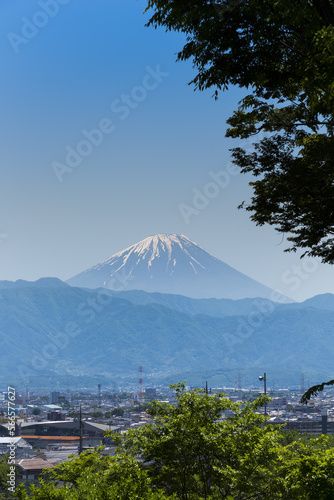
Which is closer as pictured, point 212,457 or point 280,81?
point 280,81

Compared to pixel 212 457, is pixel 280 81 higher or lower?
higher

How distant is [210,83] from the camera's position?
9.59m

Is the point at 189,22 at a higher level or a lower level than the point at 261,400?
higher

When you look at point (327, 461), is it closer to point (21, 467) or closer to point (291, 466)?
point (291, 466)

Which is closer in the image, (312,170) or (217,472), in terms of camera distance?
(312,170)

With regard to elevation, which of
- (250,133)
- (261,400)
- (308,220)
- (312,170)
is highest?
(250,133)

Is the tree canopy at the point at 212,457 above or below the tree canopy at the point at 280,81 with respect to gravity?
below

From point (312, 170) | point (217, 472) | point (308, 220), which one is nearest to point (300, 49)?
point (312, 170)

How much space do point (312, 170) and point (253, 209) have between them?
1816 mm

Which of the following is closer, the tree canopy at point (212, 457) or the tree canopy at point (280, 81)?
the tree canopy at point (280, 81)

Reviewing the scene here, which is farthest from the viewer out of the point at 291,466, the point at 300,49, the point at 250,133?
the point at 291,466

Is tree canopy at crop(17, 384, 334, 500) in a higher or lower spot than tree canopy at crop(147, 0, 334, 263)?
lower

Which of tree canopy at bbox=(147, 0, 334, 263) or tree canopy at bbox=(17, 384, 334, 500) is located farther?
tree canopy at bbox=(17, 384, 334, 500)

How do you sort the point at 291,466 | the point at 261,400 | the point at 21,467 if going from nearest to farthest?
the point at 291,466
the point at 261,400
the point at 21,467
